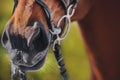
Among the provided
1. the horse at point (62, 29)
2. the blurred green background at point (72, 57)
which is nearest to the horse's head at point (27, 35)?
the horse at point (62, 29)

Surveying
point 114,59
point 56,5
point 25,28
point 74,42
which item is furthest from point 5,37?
point 74,42

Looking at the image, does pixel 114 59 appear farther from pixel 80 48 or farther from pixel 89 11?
pixel 80 48

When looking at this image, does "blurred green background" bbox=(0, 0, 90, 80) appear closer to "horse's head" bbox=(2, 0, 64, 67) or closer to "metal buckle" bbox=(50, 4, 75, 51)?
"metal buckle" bbox=(50, 4, 75, 51)

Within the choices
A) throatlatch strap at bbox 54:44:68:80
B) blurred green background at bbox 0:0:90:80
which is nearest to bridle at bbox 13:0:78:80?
throatlatch strap at bbox 54:44:68:80

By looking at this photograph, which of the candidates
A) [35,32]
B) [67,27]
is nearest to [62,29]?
[67,27]

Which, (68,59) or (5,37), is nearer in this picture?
(5,37)

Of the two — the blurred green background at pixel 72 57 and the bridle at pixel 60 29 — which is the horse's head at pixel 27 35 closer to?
the bridle at pixel 60 29

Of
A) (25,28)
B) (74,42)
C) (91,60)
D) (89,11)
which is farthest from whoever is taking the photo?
Result: (74,42)

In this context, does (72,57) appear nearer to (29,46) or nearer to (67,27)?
(67,27)
